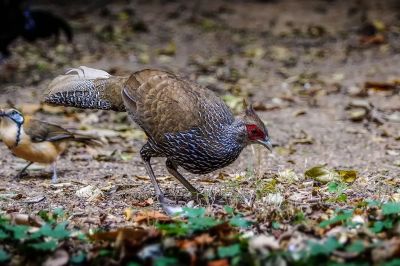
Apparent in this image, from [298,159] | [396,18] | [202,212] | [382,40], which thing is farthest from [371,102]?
[202,212]

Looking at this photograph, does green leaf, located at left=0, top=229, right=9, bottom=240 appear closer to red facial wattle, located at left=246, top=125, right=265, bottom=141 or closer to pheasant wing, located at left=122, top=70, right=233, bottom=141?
pheasant wing, located at left=122, top=70, right=233, bottom=141

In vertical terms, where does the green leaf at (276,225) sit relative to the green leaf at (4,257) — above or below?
below

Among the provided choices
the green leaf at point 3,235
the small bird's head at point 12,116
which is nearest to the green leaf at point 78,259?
the green leaf at point 3,235

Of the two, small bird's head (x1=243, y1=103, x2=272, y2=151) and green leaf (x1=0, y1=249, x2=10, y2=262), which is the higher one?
small bird's head (x1=243, y1=103, x2=272, y2=151)

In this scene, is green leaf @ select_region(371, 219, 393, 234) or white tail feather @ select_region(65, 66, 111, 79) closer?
green leaf @ select_region(371, 219, 393, 234)

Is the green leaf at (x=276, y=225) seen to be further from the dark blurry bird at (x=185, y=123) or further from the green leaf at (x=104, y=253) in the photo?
the green leaf at (x=104, y=253)

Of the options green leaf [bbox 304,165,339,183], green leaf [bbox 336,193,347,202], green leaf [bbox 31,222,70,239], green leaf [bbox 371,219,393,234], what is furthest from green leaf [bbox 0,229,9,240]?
green leaf [bbox 304,165,339,183]

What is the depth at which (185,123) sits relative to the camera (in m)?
5.84

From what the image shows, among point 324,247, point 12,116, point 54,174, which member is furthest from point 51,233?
point 12,116

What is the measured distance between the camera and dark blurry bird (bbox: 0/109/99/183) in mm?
7574

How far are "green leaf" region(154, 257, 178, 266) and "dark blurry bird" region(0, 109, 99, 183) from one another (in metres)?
3.41

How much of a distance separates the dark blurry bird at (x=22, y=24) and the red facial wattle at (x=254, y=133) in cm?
615

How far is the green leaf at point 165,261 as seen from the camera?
13.6 ft

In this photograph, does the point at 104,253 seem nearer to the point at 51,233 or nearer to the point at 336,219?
the point at 51,233
